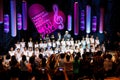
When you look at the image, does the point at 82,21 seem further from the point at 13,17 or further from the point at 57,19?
the point at 13,17

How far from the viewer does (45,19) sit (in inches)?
930

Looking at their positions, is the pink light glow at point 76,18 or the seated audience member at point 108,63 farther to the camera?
the pink light glow at point 76,18

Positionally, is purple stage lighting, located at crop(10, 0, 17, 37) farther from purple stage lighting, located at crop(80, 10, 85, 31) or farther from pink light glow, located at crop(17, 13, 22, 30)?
purple stage lighting, located at crop(80, 10, 85, 31)

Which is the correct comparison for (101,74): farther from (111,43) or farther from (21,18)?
(111,43)

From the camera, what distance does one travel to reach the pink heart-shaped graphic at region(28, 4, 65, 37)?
892 inches

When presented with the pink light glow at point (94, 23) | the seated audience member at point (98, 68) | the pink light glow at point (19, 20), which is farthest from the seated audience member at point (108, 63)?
the pink light glow at point (94, 23)

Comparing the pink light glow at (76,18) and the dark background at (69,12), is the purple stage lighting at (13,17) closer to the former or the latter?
the dark background at (69,12)

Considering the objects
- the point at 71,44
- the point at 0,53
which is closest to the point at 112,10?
the point at 71,44

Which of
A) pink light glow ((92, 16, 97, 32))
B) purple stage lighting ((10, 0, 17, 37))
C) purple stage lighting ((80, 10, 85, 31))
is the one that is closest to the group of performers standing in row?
purple stage lighting ((10, 0, 17, 37))

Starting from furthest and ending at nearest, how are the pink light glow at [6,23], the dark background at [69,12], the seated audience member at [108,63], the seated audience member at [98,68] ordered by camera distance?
the dark background at [69,12] → the pink light glow at [6,23] → the seated audience member at [108,63] → the seated audience member at [98,68]

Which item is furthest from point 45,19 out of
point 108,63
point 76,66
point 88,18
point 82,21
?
point 76,66

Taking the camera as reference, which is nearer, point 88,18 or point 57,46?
point 57,46

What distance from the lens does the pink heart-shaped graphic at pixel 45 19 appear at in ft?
74.3

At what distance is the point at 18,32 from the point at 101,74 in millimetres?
11189
